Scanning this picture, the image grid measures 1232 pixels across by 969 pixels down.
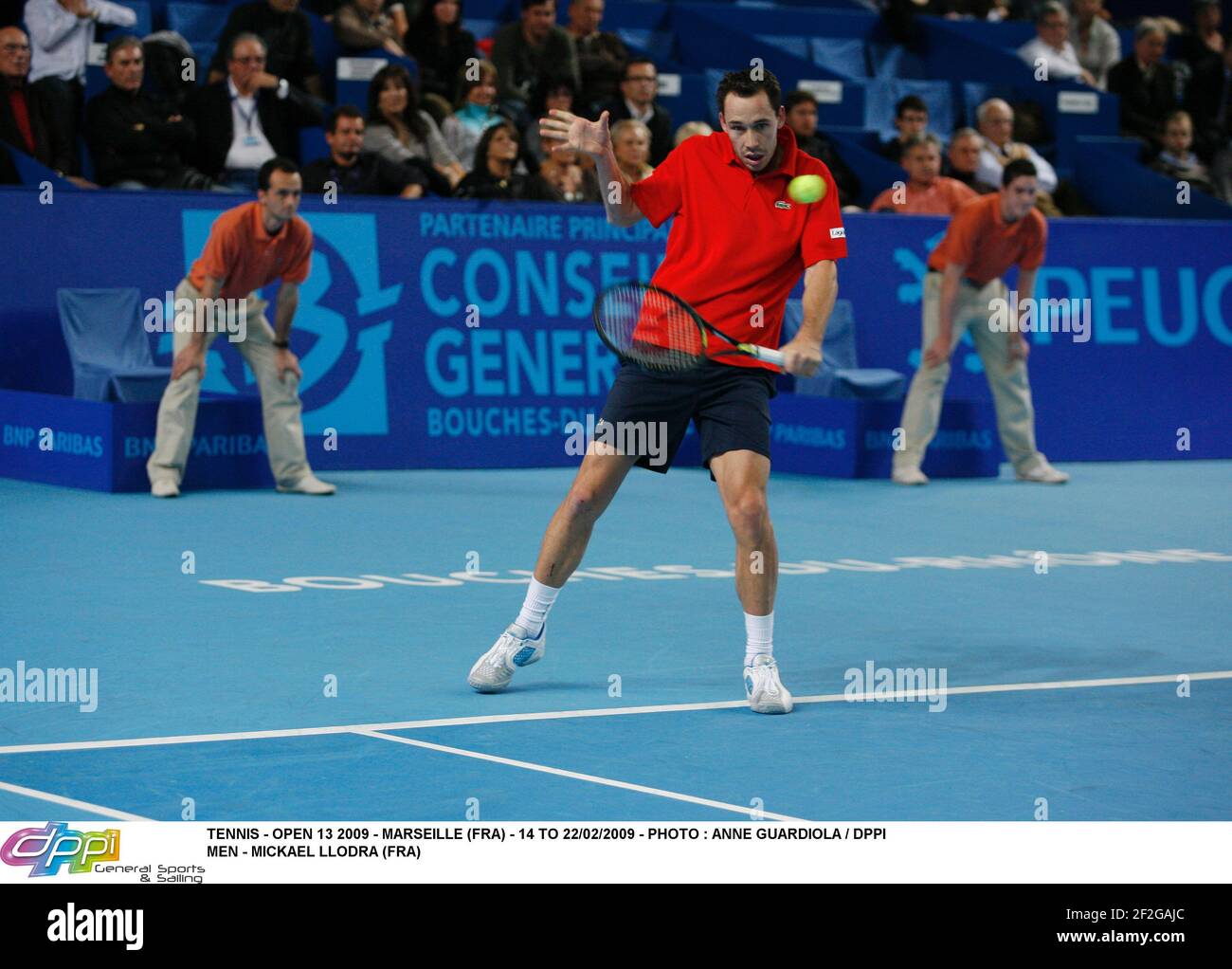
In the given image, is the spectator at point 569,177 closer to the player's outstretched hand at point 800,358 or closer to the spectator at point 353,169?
the spectator at point 353,169

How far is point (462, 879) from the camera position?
13.6 ft

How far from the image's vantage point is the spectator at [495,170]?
15.4 metres

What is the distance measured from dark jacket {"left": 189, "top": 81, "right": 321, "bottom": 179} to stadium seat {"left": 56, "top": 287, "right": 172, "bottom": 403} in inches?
79.6

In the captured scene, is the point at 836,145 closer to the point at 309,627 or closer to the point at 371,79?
the point at 371,79

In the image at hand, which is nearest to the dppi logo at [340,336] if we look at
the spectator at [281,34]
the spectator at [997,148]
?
the spectator at [281,34]

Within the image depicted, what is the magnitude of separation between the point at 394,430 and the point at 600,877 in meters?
10.8

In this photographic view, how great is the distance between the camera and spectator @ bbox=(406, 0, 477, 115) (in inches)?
688

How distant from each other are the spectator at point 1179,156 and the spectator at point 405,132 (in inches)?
298

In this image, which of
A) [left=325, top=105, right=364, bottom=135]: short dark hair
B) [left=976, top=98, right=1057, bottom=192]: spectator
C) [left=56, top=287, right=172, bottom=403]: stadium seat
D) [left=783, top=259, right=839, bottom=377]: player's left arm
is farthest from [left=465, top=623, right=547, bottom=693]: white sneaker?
[left=976, top=98, right=1057, bottom=192]: spectator

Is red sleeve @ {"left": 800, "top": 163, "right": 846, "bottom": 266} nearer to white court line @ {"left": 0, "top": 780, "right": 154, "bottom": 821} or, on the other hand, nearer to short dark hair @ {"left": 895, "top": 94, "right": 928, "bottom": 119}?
white court line @ {"left": 0, "top": 780, "right": 154, "bottom": 821}

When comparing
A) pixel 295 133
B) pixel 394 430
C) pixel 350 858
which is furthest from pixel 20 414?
pixel 350 858

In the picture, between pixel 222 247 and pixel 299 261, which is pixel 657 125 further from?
pixel 222 247

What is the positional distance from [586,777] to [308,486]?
7628mm

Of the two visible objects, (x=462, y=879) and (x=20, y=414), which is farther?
(x=20, y=414)
